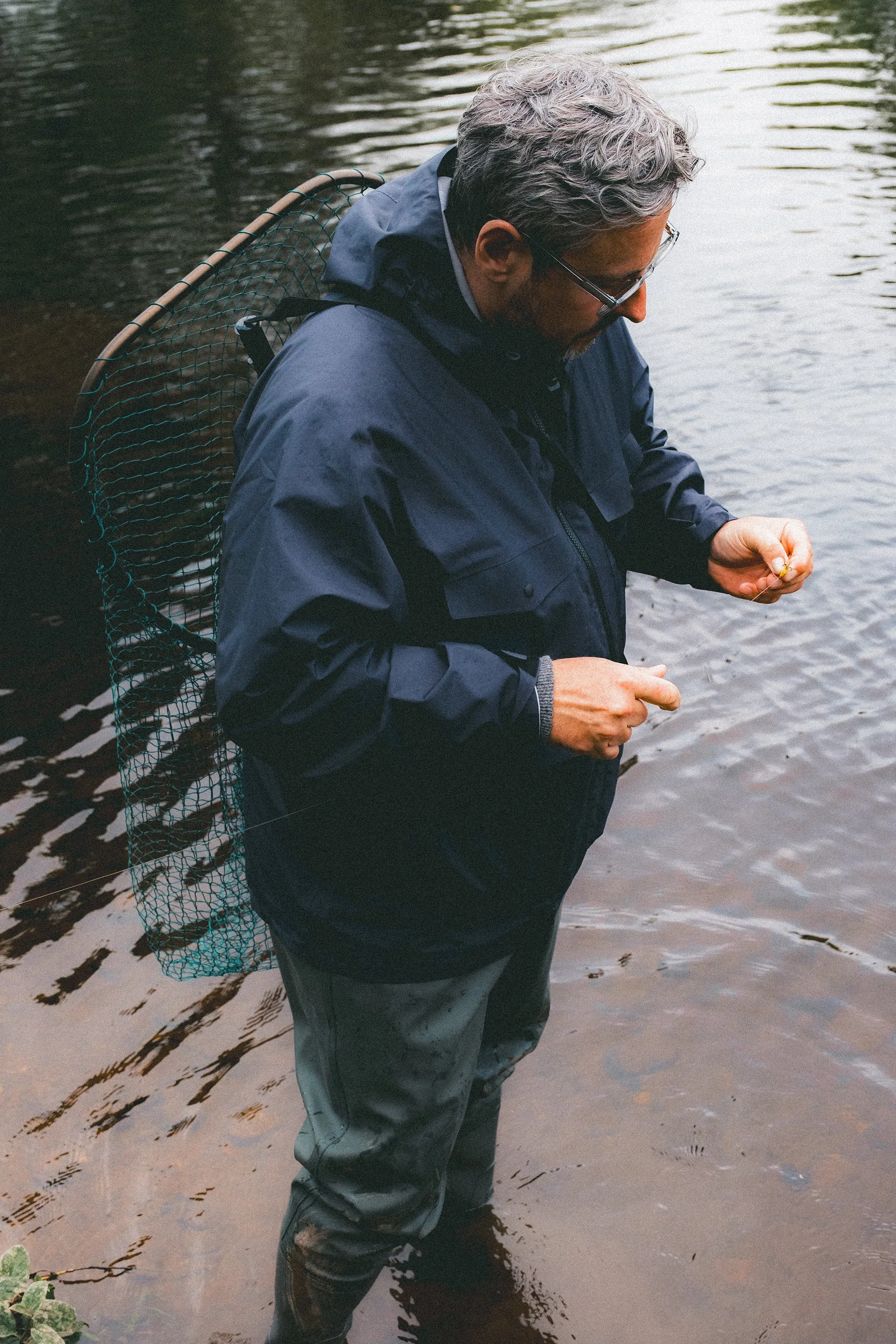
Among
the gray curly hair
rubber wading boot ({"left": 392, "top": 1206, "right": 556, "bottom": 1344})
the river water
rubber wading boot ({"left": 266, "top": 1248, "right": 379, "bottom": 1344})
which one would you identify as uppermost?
the gray curly hair

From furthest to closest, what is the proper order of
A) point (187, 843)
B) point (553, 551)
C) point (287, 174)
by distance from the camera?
point (287, 174) < point (187, 843) < point (553, 551)

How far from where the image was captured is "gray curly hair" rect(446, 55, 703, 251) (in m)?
1.64

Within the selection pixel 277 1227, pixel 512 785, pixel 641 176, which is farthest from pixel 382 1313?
pixel 641 176

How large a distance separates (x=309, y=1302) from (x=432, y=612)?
140 centimetres

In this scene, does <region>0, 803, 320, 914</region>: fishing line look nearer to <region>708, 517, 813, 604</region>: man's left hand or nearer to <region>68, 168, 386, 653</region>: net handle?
<region>68, 168, 386, 653</region>: net handle

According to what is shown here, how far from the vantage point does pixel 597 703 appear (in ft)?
5.83

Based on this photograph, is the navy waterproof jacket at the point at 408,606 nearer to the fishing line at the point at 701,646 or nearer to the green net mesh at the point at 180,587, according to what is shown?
the green net mesh at the point at 180,587

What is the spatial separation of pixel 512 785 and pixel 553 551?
40 centimetres

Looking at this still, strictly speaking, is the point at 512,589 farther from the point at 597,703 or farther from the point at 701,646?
the point at 701,646

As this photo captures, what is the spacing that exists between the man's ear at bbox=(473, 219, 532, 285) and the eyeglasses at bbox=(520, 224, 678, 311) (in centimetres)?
2

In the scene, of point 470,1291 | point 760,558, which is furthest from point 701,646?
point 470,1291

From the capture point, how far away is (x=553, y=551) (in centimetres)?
189

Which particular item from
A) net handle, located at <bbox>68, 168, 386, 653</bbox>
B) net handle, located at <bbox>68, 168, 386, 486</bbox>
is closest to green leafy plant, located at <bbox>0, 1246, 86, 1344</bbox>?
net handle, located at <bbox>68, 168, 386, 653</bbox>

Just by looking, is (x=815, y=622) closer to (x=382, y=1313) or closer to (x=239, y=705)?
(x=382, y=1313)
